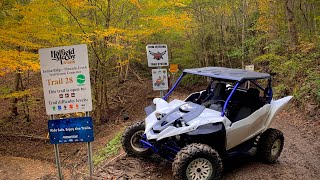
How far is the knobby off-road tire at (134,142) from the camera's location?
5.88 meters

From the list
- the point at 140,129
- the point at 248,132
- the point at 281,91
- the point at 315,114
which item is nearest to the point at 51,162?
the point at 140,129

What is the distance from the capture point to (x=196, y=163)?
4.71 metres

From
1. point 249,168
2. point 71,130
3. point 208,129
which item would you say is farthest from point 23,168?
point 249,168

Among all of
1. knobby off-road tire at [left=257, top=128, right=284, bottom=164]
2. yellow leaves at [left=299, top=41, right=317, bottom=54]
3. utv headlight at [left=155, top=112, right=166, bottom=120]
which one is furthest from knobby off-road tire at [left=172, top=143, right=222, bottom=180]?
yellow leaves at [left=299, top=41, right=317, bottom=54]

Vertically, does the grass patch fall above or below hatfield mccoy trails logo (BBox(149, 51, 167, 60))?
below

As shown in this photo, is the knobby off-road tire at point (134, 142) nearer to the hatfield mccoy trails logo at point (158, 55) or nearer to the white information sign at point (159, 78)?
the white information sign at point (159, 78)

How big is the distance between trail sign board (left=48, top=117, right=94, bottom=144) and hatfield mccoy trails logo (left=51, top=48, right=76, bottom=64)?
0.93 meters

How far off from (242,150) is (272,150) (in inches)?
31.2

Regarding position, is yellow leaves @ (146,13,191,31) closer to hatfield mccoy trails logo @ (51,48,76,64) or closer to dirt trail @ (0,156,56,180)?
dirt trail @ (0,156,56,180)

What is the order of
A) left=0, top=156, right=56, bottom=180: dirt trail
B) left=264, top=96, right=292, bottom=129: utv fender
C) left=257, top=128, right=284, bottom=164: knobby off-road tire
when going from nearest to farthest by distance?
left=257, top=128, right=284, bottom=164: knobby off-road tire
left=264, top=96, right=292, bottom=129: utv fender
left=0, top=156, right=56, bottom=180: dirt trail

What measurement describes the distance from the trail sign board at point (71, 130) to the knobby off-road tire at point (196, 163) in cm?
146

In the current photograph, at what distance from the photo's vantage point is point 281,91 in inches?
497

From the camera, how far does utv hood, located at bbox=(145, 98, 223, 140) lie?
4.72 meters

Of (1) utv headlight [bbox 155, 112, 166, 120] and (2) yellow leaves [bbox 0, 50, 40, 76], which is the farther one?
(2) yellow leaves [bbox 0, 50, 40, 76]
